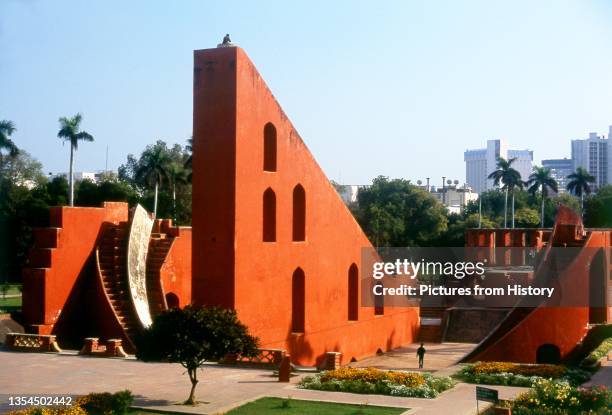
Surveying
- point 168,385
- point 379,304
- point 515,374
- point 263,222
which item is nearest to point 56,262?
point 263,222

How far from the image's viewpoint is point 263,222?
19.8 metres

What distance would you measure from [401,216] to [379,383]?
37.0 meters

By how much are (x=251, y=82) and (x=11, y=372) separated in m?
8.03

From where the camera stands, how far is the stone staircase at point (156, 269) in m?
22.1

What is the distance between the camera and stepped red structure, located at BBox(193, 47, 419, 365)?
1800 cm

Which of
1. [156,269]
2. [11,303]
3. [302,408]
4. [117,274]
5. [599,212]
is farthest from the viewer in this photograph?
[599,212]

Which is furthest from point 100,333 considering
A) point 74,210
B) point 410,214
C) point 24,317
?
point 410,214

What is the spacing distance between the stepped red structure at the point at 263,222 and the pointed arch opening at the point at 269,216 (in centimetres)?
2

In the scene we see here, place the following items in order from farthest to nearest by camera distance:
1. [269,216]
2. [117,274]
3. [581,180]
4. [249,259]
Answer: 1. [581,180]
2. [117,274]
3. [269,216]
4. [249,259]

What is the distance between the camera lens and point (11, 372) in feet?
53.4


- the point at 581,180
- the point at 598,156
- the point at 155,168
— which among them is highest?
the point at 598,156

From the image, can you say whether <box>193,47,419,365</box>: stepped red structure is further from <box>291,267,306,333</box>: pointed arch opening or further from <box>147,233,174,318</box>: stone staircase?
<box>147,233,174,318</box>: stone staircase

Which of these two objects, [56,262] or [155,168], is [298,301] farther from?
[155,168]

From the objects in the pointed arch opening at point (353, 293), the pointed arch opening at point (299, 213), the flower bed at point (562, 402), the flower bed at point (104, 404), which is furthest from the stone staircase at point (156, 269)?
the flower bed at point (562, 402)
